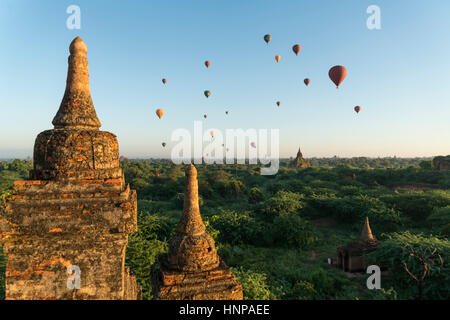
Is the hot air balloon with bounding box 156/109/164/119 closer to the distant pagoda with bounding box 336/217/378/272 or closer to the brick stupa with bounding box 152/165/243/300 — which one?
the distant pagoda with bounding box 336/217/378/272

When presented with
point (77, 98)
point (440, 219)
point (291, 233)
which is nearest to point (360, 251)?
point (291, 233)

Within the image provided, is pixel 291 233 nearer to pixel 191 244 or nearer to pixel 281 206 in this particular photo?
pixel 281 206

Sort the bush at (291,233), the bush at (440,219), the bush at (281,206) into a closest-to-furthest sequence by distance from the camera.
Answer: the bush at (291,233) < the bush at (440,219) < the bush at (281,206)

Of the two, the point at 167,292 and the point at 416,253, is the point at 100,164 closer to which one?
the point at 167,292

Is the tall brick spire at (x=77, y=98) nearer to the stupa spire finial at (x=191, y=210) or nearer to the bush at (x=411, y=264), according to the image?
the stupa spire finial at (x=191, y=210)

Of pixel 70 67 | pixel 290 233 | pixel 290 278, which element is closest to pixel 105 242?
pixel 70 67

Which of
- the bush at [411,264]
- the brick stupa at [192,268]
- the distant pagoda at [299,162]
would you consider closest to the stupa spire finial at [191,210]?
the brick stupa at [192,268]

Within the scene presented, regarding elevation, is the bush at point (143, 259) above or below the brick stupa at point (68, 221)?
below
